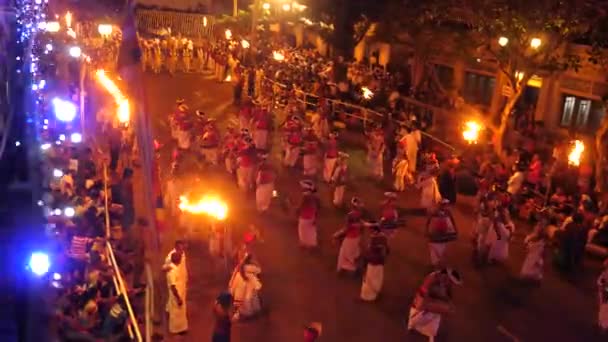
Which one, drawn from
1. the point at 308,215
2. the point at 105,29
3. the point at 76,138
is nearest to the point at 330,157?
the point at 308,215

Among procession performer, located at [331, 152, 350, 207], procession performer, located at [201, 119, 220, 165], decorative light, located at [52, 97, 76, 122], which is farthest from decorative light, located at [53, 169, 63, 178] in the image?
procession performer, located at [331, 152, 350, 207]

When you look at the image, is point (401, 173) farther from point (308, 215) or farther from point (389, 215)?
point (308, 215)

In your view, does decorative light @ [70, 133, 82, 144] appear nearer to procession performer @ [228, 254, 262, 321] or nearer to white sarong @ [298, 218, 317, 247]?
white sarong @ [298, 218, 317, 247]

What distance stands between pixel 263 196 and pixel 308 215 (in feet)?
8.10

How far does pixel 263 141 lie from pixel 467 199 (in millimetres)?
6320

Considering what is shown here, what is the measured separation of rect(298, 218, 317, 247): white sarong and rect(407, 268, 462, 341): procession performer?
11.7ft

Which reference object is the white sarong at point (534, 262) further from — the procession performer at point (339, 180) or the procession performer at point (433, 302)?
the procession performer at point (339, 180)

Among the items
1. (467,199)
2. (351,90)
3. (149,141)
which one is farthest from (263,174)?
(351,90)

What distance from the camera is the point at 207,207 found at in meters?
14.1

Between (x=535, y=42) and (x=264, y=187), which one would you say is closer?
(x=264, y=187)

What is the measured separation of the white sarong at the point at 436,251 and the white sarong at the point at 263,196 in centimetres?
410

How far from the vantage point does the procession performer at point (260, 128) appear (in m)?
21.7

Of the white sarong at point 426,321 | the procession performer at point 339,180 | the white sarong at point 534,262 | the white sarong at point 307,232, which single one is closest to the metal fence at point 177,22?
the procession performer at point 339,180

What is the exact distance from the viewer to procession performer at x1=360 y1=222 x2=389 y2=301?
12289 millimetres
